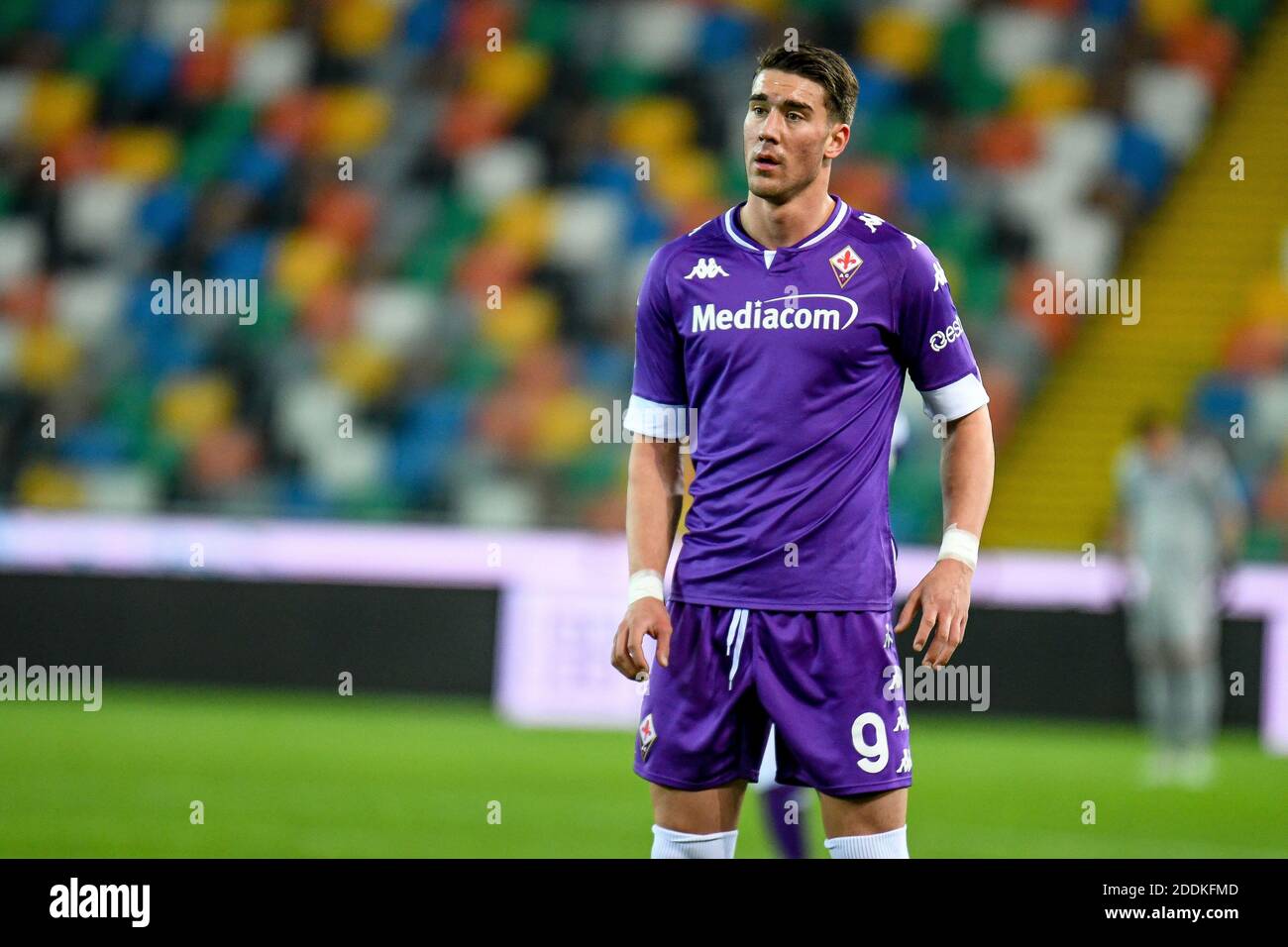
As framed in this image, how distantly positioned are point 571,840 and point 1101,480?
7041 millimetres

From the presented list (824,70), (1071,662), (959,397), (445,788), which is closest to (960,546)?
(959,397)

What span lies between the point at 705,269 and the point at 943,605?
2.72 ft

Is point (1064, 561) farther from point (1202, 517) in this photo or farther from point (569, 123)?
point (569, 123)

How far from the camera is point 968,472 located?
3.65m

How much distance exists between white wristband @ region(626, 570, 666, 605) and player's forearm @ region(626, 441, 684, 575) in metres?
0.02

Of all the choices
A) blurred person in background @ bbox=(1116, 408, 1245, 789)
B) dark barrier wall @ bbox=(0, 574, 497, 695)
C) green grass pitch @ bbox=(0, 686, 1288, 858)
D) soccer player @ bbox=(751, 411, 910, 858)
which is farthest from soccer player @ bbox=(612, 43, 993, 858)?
dark barrier wall @ bbox=(0, 574, 497, 695)

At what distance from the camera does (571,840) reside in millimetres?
6781

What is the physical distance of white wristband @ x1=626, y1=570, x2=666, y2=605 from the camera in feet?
12.0

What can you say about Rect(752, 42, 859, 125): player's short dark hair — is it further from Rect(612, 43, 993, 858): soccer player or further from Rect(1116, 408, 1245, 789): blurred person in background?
Rect(1116, 408, 1245, 789): blurred person in background

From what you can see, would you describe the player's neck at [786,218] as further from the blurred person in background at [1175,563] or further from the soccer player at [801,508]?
the blurred person in background at [1175,563]

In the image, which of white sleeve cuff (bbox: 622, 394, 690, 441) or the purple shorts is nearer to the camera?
the purple shorts

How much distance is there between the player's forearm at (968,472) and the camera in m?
3.64

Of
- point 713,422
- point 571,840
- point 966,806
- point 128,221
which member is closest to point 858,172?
point 128,221

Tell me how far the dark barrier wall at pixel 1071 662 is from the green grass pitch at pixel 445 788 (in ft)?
0.46
